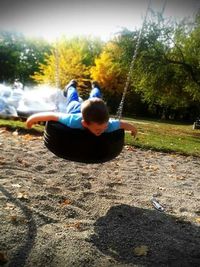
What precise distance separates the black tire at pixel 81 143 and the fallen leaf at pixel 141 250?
0.92 meters

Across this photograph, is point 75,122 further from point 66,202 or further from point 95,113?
point 66,202

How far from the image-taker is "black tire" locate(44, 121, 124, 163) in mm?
3619

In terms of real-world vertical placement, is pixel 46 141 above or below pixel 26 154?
above

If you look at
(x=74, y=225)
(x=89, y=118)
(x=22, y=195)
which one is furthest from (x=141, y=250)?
(x=22, y=195)

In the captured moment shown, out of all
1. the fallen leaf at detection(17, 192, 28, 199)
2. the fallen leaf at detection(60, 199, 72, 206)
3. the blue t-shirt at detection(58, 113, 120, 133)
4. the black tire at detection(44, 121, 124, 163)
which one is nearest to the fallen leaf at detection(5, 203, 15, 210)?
the fallen leaf at detection(17, 192, 28, 199)

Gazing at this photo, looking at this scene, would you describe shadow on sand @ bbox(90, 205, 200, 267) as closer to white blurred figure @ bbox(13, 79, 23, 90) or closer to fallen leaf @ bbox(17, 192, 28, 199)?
fallen leaf @ bbox(17, 192, 28, 199)

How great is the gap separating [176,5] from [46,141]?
1.98m

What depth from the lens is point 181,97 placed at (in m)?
21.9

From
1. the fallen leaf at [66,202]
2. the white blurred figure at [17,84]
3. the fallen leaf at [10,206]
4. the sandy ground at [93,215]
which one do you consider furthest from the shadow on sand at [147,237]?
the white blurred figure at [17,84]

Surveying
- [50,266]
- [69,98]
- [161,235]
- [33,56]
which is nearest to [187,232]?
[161,235]

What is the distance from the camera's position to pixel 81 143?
3621mm

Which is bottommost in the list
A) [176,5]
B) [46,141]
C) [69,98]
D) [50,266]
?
[50,266]

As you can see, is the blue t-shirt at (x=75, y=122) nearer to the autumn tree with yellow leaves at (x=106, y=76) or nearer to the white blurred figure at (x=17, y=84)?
the autumn tree with yellow leaves at (x=106, y=76)

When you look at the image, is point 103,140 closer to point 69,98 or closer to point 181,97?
point 69,98
